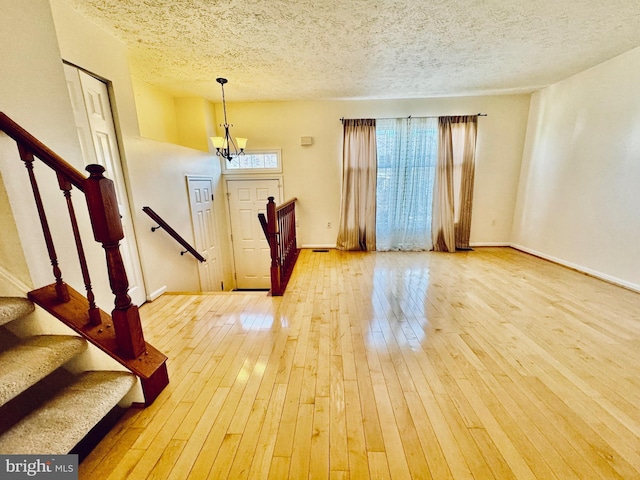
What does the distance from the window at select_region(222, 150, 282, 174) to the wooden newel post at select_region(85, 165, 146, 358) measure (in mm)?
3597

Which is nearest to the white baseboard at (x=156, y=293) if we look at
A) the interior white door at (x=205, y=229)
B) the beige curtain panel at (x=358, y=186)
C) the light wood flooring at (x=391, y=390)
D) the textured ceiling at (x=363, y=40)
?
the light wood flooring at (x=391, y=390)

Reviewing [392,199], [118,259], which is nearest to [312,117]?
[392,199]

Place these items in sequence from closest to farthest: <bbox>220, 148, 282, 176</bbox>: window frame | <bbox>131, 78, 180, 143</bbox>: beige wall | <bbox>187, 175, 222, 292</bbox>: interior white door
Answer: <bbox>131, 78, 180, 143</bbox>: beige wall < <bbox>187, 175, 222, 292</bbox>: interior white door < <bbox>220, 148, 282, 176</bbox>: window frame

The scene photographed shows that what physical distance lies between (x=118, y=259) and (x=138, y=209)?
1775 mm

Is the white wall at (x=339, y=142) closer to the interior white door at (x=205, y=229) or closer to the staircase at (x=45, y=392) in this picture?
the interior white door at (x=205, y=229)

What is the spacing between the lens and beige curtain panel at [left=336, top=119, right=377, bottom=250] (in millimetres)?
4320

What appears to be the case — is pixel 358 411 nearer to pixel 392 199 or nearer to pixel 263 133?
pixel 392 199

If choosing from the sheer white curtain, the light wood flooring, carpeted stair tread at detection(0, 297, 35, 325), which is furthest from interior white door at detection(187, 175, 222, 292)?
the sheer white curtain

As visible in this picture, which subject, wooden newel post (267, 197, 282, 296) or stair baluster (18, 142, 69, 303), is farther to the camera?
wooden newel post (267, 197, 282, 296)

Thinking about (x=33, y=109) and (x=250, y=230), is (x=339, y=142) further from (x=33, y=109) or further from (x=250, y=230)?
(x=33, y=109)

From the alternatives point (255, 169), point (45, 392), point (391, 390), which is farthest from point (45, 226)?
point (255, 169)

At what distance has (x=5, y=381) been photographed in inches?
36.2

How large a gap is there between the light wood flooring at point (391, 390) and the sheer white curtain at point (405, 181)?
2001 millimetres

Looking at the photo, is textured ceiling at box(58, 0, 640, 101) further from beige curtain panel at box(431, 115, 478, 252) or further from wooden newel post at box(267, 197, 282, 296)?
wooden newel post at box(267, 197, 282, 296)
